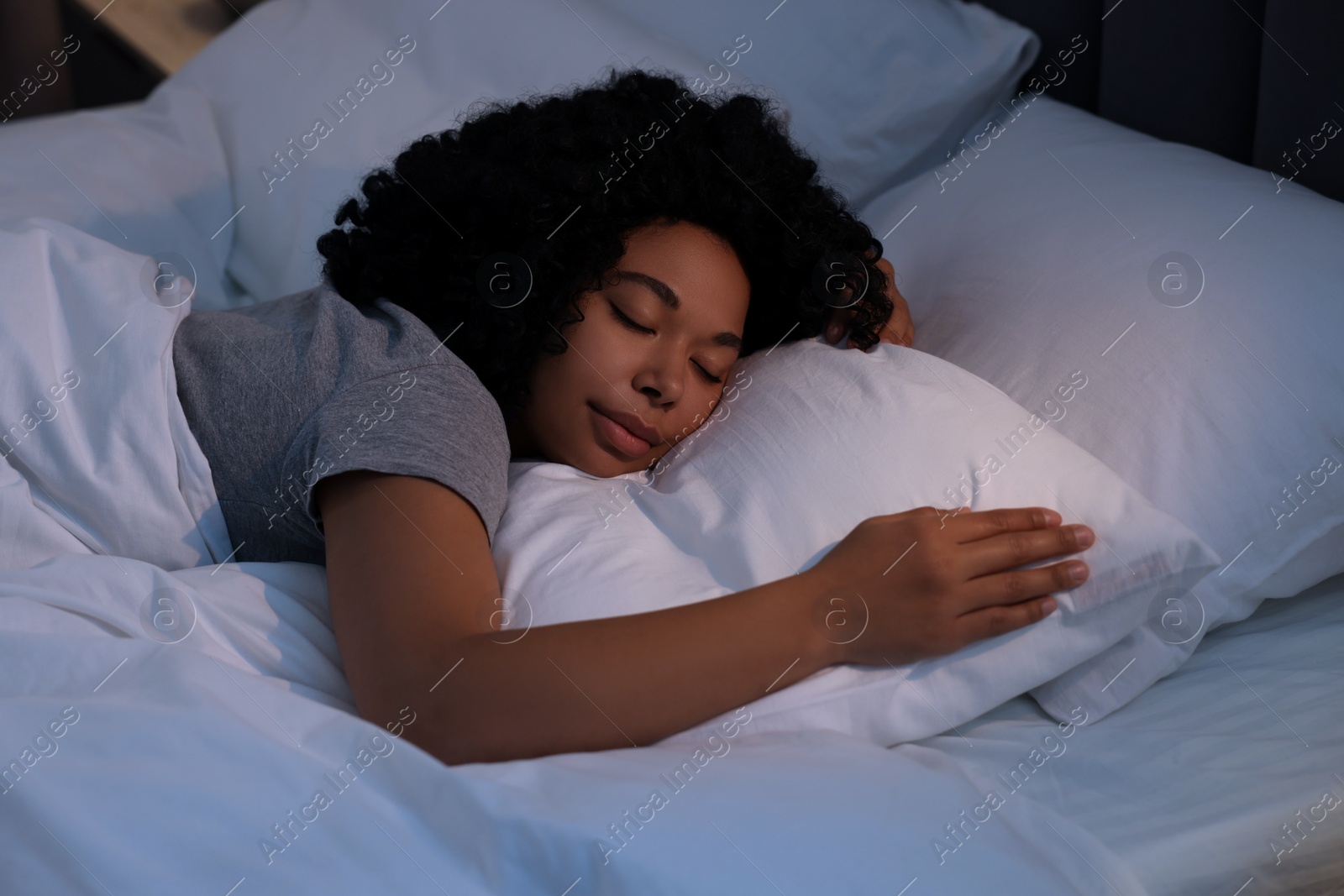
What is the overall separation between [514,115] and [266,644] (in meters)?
0.61

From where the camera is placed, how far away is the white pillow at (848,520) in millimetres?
767

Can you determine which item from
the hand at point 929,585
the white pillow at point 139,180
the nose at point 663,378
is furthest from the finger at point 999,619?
the white pillow at point 139,180

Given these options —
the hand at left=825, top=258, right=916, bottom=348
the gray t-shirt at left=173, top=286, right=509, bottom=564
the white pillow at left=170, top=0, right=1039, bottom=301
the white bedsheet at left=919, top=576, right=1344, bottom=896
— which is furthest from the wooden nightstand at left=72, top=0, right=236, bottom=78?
the white bedsheet at left=919, top=576, right=1344, bottom=896

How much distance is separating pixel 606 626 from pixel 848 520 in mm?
220

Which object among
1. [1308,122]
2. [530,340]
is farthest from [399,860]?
[1308,122]

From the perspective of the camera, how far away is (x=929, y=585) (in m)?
0.76

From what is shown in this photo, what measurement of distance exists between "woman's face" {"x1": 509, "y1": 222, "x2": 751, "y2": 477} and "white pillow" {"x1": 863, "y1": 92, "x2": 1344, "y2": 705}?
253mm

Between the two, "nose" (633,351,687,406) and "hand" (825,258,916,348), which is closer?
"nose" (633,351,687,406)

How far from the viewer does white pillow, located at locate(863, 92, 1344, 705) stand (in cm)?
84

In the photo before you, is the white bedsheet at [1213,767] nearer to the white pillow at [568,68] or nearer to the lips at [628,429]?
the lips at [628,429]

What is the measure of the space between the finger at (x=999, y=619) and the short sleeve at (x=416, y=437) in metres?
0.37

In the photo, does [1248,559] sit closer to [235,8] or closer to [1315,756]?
[1315,756]

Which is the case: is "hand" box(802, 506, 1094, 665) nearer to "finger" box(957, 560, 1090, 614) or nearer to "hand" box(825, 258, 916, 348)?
"finger" box(957, 560, 1090, 614)

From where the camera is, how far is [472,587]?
742mm
